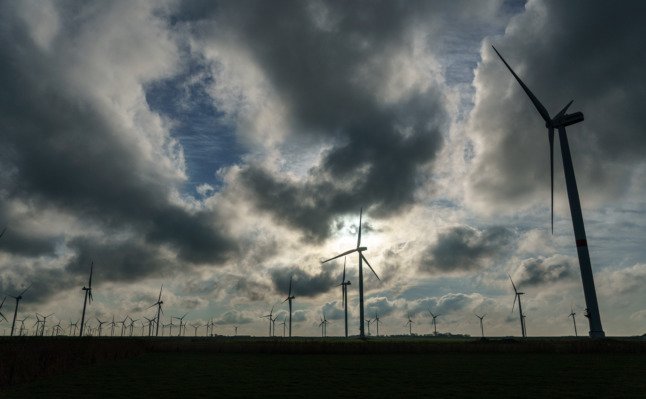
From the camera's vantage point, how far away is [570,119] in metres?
94.8

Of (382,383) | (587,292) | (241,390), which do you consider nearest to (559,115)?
(587,292)

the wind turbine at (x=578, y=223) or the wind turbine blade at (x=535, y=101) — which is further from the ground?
the wind turbine blade at (x=535, y=101)

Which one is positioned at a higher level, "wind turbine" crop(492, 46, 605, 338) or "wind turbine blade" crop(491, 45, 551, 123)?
"wind turbine blade" crop(491, 45, 551, 123)

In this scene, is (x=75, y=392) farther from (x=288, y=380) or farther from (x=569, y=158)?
(x=569, y=158)

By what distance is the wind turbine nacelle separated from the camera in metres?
94.7

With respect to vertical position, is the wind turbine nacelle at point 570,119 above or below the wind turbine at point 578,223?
above

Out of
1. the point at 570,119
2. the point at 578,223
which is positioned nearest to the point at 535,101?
the point at 570,119

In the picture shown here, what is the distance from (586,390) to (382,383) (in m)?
14.2

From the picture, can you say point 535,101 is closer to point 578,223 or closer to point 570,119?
point 570,119

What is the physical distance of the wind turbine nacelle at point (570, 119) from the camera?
94688 mm

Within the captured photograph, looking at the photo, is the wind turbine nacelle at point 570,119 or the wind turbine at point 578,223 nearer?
the wind turbine at point 578,223

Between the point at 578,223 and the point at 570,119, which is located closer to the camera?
the point at 578,223

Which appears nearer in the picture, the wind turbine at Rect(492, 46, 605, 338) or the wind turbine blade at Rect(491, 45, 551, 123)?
the wind turbine at Rect(492, 46, 605, 338)

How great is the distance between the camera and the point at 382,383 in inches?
1423
